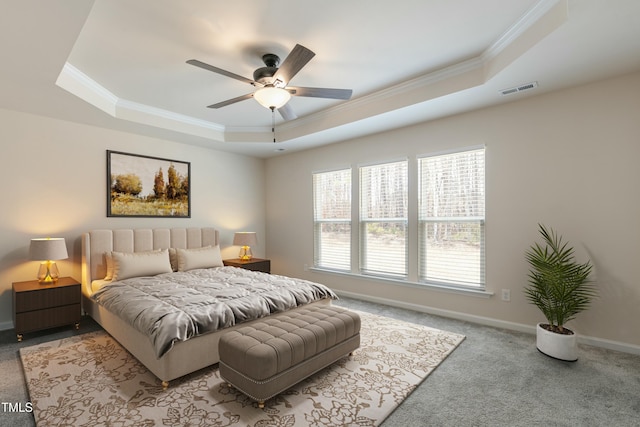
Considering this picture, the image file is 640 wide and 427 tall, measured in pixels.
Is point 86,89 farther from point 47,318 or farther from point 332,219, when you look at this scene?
point 332,219

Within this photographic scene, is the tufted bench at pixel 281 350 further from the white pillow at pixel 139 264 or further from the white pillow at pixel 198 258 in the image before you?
the white pillow at pixel 198 258

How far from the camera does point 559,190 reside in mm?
3312

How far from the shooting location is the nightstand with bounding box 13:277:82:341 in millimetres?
3250

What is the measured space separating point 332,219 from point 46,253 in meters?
3.89

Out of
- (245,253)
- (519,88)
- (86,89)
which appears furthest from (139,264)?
(519,88)

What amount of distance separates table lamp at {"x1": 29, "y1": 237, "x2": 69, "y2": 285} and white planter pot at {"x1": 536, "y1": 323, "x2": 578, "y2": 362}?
5227 millimetres

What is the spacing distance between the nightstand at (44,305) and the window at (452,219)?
14.4 feet

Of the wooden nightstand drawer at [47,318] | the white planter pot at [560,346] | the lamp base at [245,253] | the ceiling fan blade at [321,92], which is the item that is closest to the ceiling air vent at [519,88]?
the ceiling fan blade at [321,92]

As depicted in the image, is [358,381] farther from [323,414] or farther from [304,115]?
[304,115]

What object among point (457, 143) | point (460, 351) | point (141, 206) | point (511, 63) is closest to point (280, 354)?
point (460, 351)

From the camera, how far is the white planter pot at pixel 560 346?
276cm

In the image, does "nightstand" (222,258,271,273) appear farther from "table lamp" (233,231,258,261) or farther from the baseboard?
the baseboard

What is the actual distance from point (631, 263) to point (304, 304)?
3.23m

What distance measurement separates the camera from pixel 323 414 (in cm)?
204
